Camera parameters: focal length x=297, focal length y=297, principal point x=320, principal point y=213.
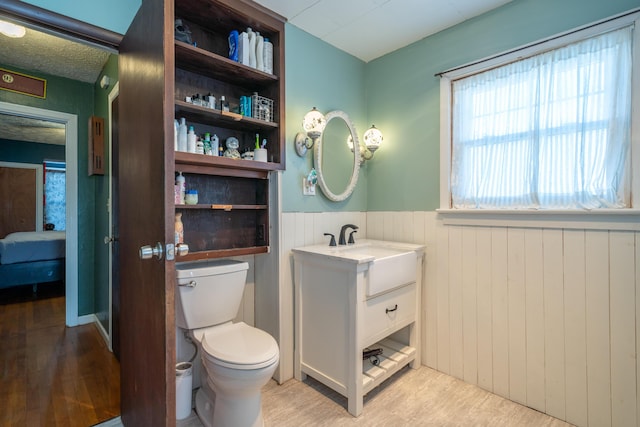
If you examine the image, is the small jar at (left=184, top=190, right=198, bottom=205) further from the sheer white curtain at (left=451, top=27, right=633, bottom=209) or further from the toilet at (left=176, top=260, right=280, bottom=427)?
the sheer white curtain at (left=451, top=27, right=633, bottom=209)

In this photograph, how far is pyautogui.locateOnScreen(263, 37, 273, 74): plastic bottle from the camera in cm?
189

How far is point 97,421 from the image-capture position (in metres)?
1.57

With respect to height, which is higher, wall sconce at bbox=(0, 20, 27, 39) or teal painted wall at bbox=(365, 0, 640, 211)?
wall sconce at bbox=(0, 20, 27, 39)

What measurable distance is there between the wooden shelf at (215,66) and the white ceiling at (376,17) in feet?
1.47

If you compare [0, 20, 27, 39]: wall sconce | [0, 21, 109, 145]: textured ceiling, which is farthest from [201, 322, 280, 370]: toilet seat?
[0, 20, 27, 39]: wall sconce

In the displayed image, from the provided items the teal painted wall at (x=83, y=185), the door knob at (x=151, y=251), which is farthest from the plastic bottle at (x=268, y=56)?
the teal painted wall at (x=83, y=185)

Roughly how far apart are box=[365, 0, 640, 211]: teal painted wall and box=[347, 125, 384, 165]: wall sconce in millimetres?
81

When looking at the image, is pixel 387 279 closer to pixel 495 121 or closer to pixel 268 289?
pixel 268 289

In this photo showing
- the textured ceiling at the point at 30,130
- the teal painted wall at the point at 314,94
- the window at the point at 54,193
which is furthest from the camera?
the window at the point at 54,193

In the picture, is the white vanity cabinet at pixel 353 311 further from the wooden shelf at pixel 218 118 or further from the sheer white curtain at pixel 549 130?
the wooden shelf at pixel 218 118

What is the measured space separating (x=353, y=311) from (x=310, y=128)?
1.26 metres

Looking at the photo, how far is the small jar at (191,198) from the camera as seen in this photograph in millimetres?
1694

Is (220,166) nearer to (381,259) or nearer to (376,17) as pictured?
(381,259)

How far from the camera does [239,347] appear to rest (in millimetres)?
1492
